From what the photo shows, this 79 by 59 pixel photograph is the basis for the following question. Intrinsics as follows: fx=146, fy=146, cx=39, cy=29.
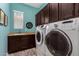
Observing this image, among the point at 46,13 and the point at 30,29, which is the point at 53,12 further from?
the point at 30,29

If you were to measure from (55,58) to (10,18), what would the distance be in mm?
799

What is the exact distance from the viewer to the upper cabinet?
1.78 metres

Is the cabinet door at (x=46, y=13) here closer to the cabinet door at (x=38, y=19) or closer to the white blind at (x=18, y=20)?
the cabinet door at (x=38, y=19)

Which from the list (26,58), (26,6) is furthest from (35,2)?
(26,58)

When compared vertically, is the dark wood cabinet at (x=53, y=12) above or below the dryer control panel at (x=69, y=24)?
above

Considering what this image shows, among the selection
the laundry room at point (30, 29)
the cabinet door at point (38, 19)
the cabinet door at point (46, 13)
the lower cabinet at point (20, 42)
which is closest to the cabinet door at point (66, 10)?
the laundry room at point (30, 29)

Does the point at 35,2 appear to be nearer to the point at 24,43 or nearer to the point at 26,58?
the point at 24,43

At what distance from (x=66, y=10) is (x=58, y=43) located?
431 millimetres

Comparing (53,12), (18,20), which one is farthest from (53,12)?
(18,20)

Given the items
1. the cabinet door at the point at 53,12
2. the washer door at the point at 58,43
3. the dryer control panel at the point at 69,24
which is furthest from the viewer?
the cabinet door at the point at 53,12

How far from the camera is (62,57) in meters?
1.90

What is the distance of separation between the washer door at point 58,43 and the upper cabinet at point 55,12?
0.56 feet

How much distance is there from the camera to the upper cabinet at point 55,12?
1.78m

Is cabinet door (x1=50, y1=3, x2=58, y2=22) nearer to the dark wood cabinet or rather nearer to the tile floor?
the dark wood cabinet
